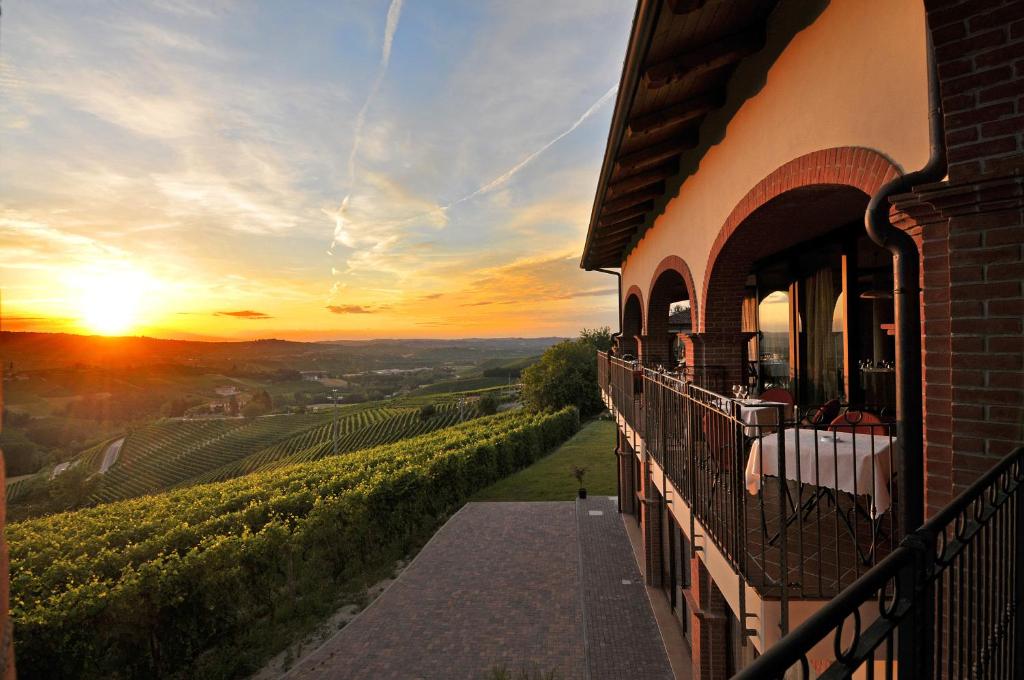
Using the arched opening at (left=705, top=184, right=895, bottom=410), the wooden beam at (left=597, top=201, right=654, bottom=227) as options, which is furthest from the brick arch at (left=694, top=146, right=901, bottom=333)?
the wooden beam at (left=597, top=201, right=654, bottom=227)

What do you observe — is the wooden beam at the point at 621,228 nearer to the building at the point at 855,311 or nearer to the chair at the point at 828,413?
the building at the point at 855,311

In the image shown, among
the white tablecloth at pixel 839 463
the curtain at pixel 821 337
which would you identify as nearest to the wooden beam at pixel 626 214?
the curtain at pixel 821 337

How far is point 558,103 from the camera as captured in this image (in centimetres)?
1077

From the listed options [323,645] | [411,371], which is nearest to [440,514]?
[323,645]

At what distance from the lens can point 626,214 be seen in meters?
9.48

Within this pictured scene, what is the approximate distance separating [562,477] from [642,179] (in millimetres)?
19340

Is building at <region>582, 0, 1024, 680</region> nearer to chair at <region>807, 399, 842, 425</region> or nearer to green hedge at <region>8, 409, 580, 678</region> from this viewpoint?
chair at <region>807, 399, 842, 425</region>

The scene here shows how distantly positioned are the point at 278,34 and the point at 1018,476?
671 cm

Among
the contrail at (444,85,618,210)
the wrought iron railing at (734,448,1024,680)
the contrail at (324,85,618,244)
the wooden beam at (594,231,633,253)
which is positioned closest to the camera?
the wrought iron railing at (734,448,1024,680)

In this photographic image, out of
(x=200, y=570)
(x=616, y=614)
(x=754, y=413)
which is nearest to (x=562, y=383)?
(x=616, y=614)

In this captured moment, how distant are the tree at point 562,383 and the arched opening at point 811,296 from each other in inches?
1323

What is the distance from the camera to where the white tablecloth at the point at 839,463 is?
12.5ft

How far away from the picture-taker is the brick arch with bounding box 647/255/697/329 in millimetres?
6797

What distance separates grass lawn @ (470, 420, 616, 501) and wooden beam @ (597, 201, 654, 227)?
533 inches
